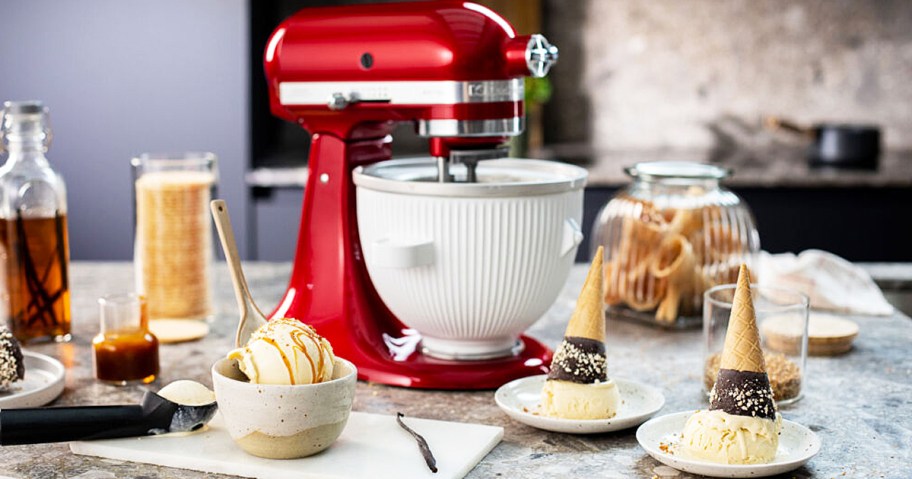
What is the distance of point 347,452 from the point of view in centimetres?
109

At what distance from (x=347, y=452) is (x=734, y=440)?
360mm

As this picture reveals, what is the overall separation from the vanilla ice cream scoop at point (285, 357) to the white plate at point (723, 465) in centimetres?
31

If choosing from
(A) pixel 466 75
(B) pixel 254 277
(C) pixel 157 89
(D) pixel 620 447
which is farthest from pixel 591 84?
(D) pixel 620 447

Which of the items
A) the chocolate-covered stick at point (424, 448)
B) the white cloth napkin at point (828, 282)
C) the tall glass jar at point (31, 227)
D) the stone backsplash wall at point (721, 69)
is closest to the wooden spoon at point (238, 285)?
the chocolate-covered stick at point (424, 448)

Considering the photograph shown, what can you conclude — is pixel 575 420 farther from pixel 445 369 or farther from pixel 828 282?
pixel 828 282

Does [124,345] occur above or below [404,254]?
below

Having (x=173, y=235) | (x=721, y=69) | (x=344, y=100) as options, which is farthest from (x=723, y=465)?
(x=721, y=69)

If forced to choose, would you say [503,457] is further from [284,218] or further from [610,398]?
[284,218]

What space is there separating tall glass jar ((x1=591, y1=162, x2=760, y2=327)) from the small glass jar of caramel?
0.66 m

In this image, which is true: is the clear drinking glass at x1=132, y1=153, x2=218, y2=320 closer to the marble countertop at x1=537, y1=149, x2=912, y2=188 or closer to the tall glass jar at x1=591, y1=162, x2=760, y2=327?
the tall glass jar at x1=591, y1=162, x2=760, y2=327

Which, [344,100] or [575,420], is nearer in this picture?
[575,420]

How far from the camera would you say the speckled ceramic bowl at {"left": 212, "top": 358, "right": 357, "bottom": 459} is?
1.05 m

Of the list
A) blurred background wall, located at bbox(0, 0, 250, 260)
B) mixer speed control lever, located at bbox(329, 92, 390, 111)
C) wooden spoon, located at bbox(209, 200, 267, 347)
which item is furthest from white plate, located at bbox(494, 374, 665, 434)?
blurred background wall, located at bbox(0, 0, 250, 260)

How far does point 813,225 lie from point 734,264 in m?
1.51
